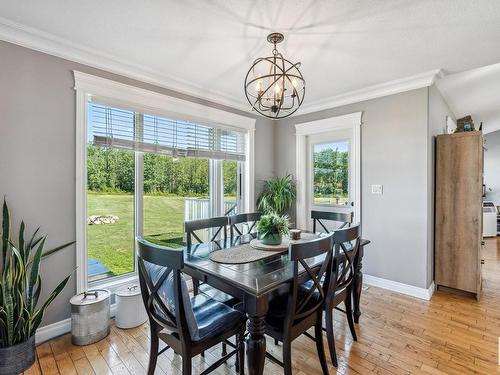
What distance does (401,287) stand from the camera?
3193 mm

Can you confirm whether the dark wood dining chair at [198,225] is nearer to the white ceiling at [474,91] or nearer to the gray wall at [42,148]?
the gray wall at [42,148]

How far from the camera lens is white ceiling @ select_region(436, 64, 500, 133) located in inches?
127

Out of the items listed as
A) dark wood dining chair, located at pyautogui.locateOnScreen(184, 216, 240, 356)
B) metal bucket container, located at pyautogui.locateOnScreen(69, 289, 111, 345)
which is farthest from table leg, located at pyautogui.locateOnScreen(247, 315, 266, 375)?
metal bucket container, located at pyautogui.locateOnScreen(69, 289, 111, 345)

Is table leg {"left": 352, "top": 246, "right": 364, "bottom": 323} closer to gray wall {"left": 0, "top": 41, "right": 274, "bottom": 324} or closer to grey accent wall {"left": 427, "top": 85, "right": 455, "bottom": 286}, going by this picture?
grey accent wall {"left": 427, "top": 85, "right": 455, "bottom": 286}

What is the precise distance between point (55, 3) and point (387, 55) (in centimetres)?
278

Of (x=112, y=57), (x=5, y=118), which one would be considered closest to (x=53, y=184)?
(x=5, y=118)

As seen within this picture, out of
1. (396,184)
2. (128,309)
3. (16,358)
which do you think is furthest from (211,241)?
(396,184)

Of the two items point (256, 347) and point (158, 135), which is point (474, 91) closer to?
point (158, 135)

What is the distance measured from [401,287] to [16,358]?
3.76 metres

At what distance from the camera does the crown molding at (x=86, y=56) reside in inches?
81.4

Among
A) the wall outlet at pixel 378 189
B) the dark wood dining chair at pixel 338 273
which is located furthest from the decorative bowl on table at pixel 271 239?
the wall outlet at pixel 378 189

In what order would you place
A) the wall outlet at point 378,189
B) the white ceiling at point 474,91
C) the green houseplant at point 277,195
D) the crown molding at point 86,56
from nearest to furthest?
the crown molding at point 86,56 < the white ceiling at point 474,91 < the wall outlet at point 378,189 < the green houseplant at point 277,195

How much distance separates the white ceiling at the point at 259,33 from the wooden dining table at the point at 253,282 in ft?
5.93

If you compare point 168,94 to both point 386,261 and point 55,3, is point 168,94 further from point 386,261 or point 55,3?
point 386,261
